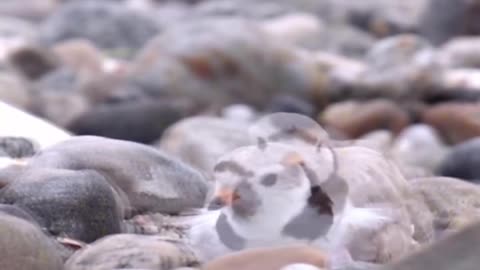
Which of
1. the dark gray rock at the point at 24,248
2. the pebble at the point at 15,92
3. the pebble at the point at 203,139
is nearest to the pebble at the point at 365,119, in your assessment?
the pebble at the point at 203,139

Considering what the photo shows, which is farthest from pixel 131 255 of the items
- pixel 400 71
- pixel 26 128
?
pixel 400 71

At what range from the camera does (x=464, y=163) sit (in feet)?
28.3

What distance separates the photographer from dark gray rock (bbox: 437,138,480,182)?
8477 millimetres

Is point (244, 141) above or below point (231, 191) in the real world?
below

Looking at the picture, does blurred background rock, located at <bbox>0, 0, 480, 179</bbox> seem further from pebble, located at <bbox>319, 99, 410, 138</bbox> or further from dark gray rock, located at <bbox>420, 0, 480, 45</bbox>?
dark gray rock, located at <bbox>420, 0, 480, 45</bbox>

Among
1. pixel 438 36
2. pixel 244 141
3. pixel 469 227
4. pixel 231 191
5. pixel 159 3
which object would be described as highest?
pixel 469 227

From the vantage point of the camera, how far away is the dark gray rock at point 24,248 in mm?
2449

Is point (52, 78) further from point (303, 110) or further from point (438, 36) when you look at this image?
point (438, 36)

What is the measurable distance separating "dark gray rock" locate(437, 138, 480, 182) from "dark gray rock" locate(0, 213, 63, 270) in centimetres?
614

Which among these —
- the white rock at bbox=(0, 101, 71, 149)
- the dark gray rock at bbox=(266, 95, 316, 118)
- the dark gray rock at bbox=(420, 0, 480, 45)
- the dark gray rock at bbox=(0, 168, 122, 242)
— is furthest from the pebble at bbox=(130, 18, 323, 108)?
the dark gray rock at bbox=(0, 168, 122, 242)

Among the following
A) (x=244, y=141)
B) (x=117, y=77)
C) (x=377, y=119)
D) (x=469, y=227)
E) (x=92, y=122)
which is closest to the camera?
(x=469, y=227)

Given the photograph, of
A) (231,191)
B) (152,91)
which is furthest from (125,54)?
(231,191)

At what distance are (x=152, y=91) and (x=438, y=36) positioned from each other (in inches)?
296

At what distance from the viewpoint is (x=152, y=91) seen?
12531 millimetres
